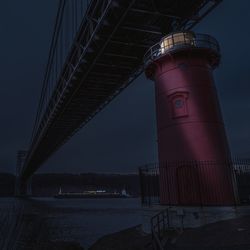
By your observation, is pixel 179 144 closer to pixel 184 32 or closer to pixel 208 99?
pixel 208 99

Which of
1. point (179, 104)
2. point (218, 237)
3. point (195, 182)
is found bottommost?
point (218, 237)

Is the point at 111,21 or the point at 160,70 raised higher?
the point at 111,21

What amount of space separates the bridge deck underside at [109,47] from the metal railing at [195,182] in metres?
7.83

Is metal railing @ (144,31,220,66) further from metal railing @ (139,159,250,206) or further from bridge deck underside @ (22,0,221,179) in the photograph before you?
metal railing @ (139,159,250,206)

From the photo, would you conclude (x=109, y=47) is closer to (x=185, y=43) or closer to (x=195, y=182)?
(x=185, y=43)

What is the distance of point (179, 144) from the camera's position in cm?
1429

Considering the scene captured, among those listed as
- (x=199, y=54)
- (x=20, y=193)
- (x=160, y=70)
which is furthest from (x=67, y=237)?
(x=20, y=193)

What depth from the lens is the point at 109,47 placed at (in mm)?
20547

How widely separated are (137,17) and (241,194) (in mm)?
10485

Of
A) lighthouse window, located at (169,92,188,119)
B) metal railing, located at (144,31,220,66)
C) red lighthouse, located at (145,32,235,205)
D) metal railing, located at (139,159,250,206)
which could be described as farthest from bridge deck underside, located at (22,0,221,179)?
metal railing, located at (139,159,250,206)

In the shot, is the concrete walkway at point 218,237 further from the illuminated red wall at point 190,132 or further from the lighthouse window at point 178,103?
the lighthouse window at point 178,103

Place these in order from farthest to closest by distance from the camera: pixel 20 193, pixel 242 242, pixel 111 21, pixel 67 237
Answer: pixel 20 193 → pixel 67 237 → pixel 111 21 → pixel 242 242

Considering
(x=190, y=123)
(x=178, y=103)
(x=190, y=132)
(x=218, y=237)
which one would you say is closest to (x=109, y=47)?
(x=178, y=103)

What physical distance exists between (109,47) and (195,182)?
10.8 m
